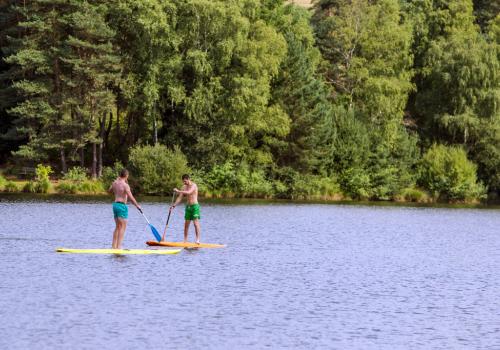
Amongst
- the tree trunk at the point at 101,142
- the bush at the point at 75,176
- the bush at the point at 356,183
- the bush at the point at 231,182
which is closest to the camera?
the bush at the point at 75,176

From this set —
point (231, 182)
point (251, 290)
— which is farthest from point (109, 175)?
point (251, 290)

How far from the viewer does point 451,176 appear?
78.6 metres

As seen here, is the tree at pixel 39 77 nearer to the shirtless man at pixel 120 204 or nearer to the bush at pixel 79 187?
the bush at pixel 79 187

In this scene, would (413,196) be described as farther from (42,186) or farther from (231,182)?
(42,186)

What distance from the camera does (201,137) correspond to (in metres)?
74.7

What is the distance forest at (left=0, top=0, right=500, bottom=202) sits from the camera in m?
72.9

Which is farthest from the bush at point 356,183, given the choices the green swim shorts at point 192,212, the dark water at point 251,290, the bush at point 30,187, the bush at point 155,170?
the green swim shorts at point 192,212

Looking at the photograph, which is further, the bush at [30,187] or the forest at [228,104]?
the forest at [228,104]

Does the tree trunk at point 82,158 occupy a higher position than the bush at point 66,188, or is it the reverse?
the tree trunk at point 82,158

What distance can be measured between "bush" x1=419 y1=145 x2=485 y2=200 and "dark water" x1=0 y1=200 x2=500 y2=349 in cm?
3289

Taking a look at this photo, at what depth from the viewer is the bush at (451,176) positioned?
78.5 m

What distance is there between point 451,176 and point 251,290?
54271 millimetres

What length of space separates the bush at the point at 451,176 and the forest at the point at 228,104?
0.10m

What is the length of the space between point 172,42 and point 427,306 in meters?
50.5
